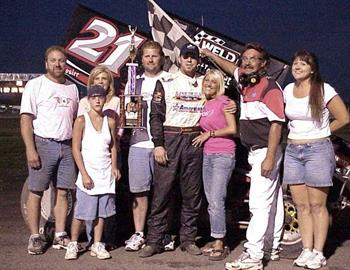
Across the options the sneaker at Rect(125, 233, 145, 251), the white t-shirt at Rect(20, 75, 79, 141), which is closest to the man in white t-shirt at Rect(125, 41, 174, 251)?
the sneaker at Rect(125, 233, 145, 251)

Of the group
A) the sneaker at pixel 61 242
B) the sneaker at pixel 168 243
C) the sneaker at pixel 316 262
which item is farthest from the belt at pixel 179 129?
the sneaker at pixel 316 262

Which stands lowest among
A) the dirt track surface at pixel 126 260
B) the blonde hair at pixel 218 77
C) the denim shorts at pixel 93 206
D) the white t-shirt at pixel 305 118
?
the dirt track surface at pixel 126 260

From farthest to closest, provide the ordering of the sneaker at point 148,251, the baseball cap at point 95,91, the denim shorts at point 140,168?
the denim shorts at point 140,168, the sneaker at point 148,251, the baseball cap at point 95,91

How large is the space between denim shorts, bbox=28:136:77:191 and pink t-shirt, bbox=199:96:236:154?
1357 mm

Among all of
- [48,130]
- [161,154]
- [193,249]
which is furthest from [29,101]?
[193,249]

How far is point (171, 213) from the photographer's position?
22.3 feet

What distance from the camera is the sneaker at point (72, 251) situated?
20.8 ft

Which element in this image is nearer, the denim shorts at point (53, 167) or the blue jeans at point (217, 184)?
the blue jeans at point (217, 184)

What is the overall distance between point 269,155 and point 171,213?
1.36 meters

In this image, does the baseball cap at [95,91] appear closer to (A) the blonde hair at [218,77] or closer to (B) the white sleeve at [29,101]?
(B) the white sleeve at [29,101]

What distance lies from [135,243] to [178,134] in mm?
1199

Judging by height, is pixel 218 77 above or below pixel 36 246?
above

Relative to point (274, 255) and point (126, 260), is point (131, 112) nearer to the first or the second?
point (126, 260)

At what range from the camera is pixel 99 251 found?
21.1 feet
